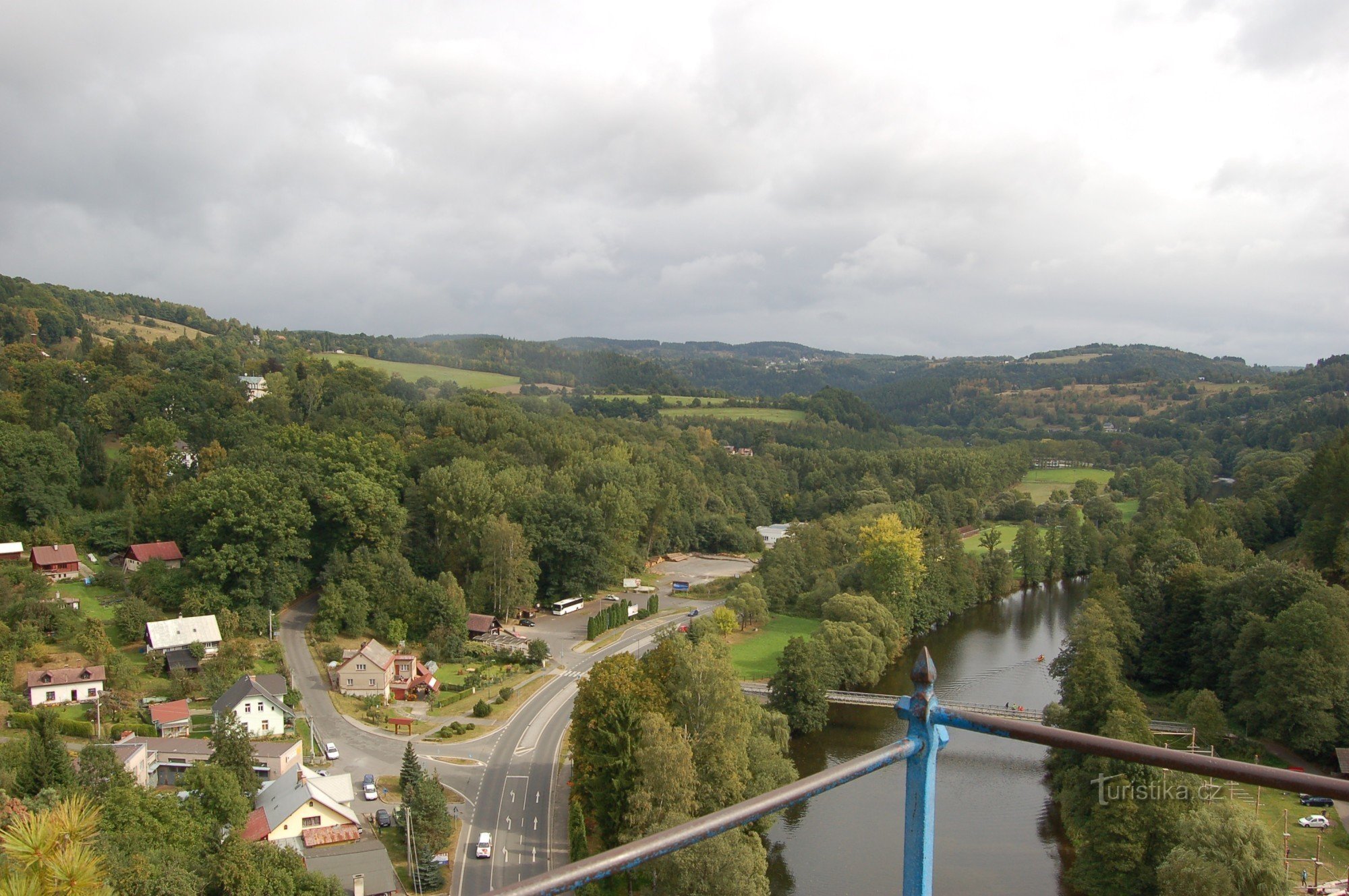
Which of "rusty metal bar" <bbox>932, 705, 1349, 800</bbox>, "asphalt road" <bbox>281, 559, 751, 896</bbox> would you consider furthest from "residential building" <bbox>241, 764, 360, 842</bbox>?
"rusty metal bar" <bbox>932, 705, 1349, 800</bbox>

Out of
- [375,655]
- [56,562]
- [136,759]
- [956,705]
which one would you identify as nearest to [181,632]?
[375,655]

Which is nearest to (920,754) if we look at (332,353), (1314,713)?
(1314,713)

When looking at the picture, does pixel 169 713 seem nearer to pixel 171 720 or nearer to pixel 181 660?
pixel 171 720

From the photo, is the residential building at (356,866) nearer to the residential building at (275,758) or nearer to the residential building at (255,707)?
the residential building at (275,758)

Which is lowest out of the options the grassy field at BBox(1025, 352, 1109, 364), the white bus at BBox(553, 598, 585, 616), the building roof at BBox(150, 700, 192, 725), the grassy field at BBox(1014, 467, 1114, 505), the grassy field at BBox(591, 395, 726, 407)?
the white bus at BBox(553, 598, 585, 616)

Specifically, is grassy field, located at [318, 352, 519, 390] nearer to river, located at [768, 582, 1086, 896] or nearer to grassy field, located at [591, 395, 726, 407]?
grassy field, located at [591, 395, 726, 407]

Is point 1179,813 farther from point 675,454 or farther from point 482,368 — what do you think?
point 482,368
